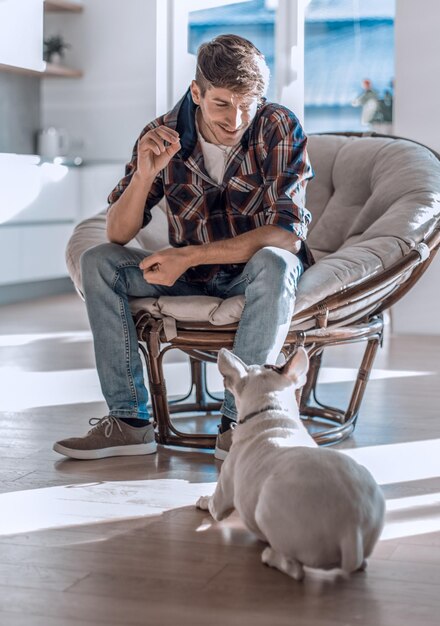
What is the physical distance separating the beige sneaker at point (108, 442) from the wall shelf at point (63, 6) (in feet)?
15.3

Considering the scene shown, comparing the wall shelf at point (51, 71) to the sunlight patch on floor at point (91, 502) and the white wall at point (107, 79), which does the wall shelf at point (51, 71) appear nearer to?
the white wall at point (107, 79)

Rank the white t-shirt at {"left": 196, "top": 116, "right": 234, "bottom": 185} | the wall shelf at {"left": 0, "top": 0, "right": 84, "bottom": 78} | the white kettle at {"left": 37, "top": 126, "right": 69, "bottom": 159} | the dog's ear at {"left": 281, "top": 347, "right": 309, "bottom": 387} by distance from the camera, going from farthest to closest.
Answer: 1. the white kettle at {"left": 37, "top": 126, "right": 69, "bottom": 159}
2. the wall shelf at {"left": 0, "top": 0, "right": 84, "bottom": 78}
3. the white t-shirt at {"left": 196, "top": 116, "right": 234, "bottom": 185}
4. the dog's ear at {"left": 281, "top": 347, "right": 309, "bottom": 387}

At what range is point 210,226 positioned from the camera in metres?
2.46

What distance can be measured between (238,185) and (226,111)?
202 mm

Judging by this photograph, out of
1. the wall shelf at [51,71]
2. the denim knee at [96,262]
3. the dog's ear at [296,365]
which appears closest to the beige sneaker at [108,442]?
the denim knee at [96,262]

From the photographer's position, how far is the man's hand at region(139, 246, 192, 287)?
2.34m

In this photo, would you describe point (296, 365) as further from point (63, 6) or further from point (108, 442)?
point (63, 6)

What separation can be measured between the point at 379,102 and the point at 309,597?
481cm

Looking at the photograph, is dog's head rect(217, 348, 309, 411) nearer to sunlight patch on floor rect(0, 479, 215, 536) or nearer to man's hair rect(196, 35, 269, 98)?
sunlight patch on floor rect(0, 479, 215, 536)

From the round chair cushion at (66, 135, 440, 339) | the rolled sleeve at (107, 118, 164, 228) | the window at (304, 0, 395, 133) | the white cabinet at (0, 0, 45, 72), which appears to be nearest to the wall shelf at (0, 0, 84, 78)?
the white cabinet at (0, 0, 45, 72)

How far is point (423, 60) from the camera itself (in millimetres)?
4801

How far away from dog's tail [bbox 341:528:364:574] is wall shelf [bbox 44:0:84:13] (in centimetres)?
557

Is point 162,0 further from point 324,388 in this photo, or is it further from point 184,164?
point 184,164

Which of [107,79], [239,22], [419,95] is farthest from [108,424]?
[239,22]
